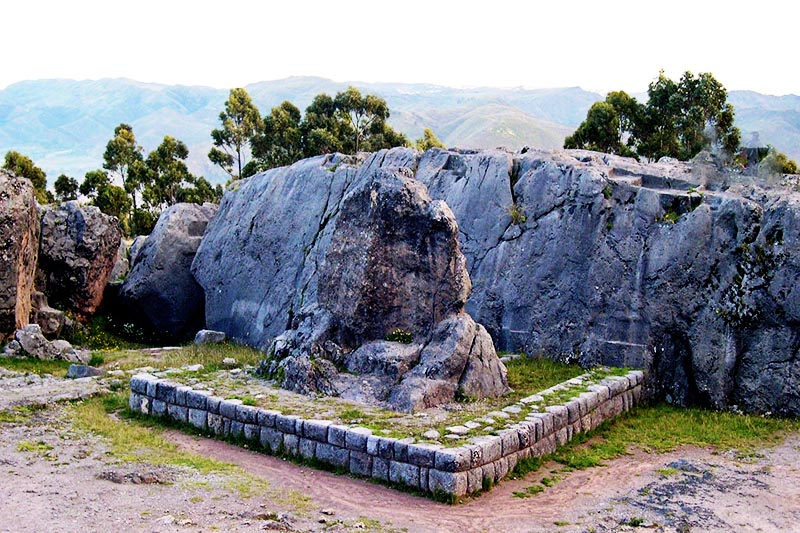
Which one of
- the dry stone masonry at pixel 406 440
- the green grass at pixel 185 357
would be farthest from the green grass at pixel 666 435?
the green grass at pixel 185 357

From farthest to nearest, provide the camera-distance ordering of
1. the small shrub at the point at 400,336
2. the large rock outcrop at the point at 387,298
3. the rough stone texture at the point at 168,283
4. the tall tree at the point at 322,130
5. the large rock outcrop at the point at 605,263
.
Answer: the tall tree at the point at 322,130 < the rough stone texture at the point at 168,283 < the large rock outcrop at the point at 605,263 < the small shrub at the point at 400,336 < the large rock outcrop at the point at 387,298

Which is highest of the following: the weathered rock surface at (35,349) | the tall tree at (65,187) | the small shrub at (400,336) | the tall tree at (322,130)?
the tall tree at (322,130)

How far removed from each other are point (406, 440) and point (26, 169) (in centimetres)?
3314

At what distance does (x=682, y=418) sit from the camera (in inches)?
599

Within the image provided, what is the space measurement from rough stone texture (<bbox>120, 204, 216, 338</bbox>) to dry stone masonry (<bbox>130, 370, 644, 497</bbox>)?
1138 cm

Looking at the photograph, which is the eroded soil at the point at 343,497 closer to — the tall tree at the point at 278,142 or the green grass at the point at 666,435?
the green grass at the point at 666,435

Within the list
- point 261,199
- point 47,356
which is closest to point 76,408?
point 47,356

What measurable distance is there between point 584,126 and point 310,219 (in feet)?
64.5

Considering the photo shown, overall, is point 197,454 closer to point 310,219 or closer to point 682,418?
point 682,418

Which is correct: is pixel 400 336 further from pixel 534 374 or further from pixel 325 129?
pixel 325 129

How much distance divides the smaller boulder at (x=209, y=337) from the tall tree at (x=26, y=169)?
57.6ft

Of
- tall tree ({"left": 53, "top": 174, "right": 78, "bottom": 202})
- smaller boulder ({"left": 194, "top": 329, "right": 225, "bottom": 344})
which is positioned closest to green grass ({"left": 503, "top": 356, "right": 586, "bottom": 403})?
smaller boulder ({"left": 194, "top": 329, "right": 225, "bottom": 344})

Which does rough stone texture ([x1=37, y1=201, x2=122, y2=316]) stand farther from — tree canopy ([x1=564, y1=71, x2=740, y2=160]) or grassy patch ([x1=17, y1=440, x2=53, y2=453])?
tree canopy ([x1=564, y1=71, x2=740, y2=160])

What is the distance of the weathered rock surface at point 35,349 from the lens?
2005 centimetres
